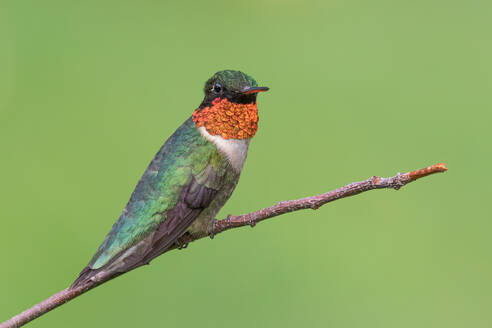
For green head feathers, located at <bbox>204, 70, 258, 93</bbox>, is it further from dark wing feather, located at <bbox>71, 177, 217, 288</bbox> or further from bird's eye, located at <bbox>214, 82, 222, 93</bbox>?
dark wing feather, located at <bbox>71, 177, 217, 288</bbox>

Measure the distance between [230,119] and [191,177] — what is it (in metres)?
0.20

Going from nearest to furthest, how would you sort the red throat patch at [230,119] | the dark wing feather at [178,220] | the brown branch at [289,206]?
the brown branch at [289,206]
the dark wing feather at [178,220]
the red throat patch at [230,119]

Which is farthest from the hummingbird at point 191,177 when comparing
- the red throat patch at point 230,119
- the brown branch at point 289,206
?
the brown branch at point 289,206

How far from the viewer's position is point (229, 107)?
1.54 metres

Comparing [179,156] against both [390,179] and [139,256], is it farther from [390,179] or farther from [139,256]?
[390,179]

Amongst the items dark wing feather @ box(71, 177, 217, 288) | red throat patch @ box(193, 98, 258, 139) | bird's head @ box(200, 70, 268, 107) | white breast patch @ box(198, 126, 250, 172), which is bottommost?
dark wing feather @ box(71, 177, 217, 288)

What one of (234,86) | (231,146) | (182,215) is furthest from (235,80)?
(182,215)

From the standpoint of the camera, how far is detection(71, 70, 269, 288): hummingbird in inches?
57.9

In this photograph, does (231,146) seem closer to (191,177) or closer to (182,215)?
(191,177)

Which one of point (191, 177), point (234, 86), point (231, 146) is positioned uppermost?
point (234, 86)

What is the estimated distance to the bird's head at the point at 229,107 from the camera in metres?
1.51

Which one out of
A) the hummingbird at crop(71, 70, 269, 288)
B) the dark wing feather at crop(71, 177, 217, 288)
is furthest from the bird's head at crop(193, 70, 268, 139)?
the dark wing feather at crop(71, 177, 217, 288)

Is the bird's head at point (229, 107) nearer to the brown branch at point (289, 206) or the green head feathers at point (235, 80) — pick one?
the green head feathers at point (235, 80)

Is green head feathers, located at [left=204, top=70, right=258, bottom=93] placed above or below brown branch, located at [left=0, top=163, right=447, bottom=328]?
above
